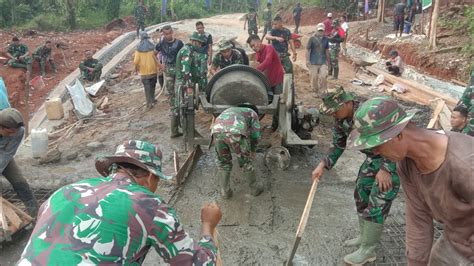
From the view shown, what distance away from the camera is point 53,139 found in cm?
764

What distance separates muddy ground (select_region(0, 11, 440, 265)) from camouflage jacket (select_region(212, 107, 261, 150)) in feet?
2.80

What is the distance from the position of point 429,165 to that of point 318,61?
7835 mm

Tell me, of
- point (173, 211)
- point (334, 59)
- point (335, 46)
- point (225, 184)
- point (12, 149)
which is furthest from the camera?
point (334, 59)

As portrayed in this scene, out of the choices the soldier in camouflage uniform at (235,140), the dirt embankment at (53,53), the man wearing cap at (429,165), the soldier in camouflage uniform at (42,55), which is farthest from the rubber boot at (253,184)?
the soldier in camouflage uniform at (42,55)

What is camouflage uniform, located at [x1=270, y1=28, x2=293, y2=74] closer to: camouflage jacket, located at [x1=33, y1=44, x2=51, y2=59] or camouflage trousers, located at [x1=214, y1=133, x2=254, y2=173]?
camouflage trousers, located at [x1=214, y1=133, x2=254, y2=173]

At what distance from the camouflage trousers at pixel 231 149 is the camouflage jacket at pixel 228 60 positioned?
2.21 meters

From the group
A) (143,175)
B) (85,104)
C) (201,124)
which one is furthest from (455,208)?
(85,104)

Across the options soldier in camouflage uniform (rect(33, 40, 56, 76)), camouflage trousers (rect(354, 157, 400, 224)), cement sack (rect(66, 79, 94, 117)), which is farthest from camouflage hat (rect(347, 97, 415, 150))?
soldier in camouflage uniform (rect(33, 40, 56, 76))

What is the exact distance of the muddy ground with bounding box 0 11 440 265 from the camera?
4.19 metres

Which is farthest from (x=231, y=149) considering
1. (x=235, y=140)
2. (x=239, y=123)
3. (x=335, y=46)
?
(x=335, y=46)

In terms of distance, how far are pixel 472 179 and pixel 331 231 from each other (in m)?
2.57

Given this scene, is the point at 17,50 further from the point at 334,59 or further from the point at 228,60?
the point at 334,59

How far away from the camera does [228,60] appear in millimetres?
6754

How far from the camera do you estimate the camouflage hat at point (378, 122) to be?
2199 mm
